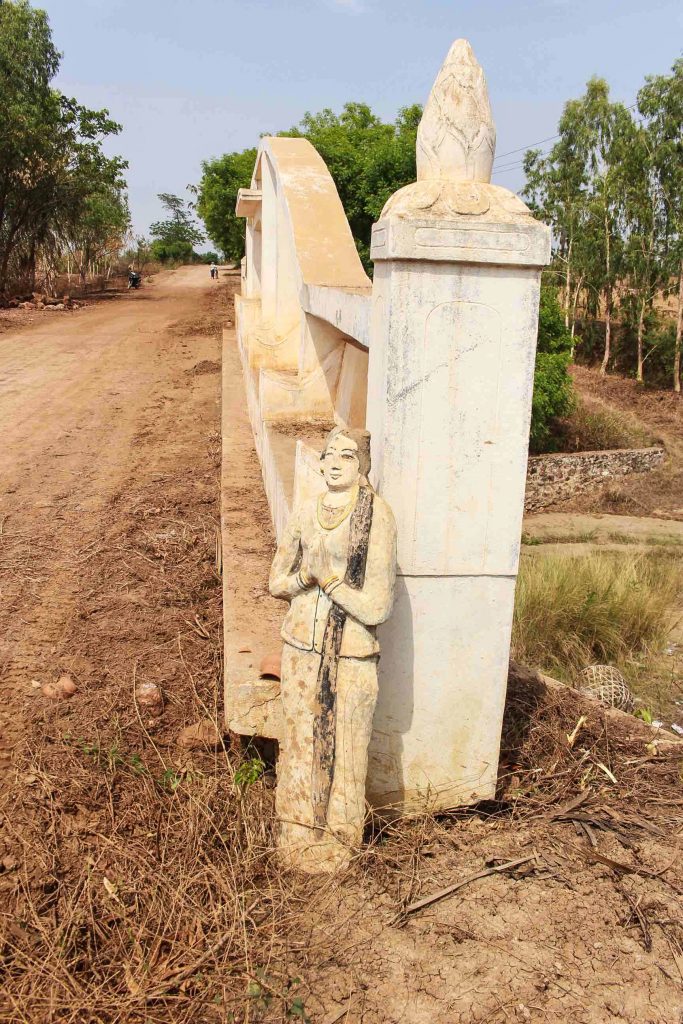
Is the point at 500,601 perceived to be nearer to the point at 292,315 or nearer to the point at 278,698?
Result: the point at 278,698

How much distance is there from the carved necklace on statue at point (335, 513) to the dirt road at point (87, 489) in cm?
182

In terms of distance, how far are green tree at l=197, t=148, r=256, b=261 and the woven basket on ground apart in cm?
2399

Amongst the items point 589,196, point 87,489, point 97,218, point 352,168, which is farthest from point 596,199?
point 87,489

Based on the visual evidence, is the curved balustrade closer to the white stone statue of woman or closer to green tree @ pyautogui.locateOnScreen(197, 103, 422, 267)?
the white stone statue of woman

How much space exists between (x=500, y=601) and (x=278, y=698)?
98 cm

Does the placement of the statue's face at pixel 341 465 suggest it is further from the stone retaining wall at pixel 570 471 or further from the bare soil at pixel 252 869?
the stone retaining wall at pixel 570 471

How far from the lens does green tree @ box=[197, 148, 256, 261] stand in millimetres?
27391

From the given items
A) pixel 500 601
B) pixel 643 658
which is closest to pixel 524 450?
pixel 500 601

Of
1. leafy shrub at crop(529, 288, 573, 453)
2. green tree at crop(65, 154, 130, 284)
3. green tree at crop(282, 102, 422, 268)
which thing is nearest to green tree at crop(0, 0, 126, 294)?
green tree at crop(65, 154, 130, 284)

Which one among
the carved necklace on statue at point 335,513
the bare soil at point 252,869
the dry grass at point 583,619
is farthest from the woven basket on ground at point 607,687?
the carved necklace on statue at point 335,513

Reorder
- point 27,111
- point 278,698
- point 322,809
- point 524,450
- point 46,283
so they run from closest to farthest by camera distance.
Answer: point 322,809 → point 524,450 → point 278,698 → point 27,111 → point 46,283

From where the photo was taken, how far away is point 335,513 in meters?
3.08

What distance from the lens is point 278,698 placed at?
3596mm

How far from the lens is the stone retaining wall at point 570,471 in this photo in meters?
16.4
